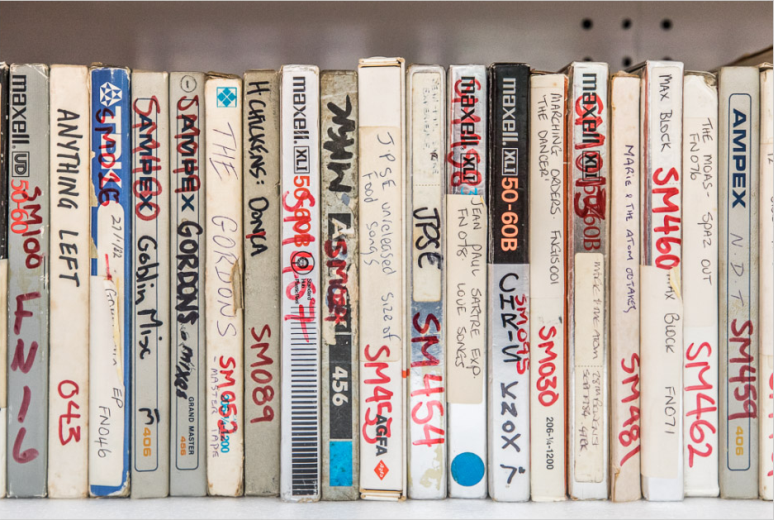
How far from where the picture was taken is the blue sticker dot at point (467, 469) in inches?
22.4

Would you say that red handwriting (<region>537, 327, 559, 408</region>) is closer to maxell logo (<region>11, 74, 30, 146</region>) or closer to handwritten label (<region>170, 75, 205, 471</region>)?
handwritten label (<region>170, 75, 205, 471</region>)

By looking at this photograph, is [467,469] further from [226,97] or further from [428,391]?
[226,97]

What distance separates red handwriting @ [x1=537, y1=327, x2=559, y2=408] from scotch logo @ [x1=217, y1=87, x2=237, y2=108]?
1.20 feet

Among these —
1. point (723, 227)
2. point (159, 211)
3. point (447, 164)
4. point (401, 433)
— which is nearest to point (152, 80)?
point (159, 211)

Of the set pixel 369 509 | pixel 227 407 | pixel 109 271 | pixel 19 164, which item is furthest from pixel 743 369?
pixel 19 164

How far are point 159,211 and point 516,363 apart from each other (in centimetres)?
37

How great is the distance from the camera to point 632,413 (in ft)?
1.86

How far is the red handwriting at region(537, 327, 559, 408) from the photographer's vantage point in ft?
1.84

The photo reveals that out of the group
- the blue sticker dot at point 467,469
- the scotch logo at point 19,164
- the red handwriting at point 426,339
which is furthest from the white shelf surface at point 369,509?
the scotch logo at point 19,164

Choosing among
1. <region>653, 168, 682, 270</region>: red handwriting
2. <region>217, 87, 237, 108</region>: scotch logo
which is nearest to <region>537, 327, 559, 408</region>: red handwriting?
<region>653, 168, 682, 270</region>: red handwriting

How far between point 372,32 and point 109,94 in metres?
0.31

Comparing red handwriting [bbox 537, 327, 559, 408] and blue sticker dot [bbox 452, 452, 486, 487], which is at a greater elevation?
red handwriting [bbox 537, 327, 559, 408]

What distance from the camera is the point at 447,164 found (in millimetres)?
561

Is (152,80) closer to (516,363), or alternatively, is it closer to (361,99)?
(361,99)
